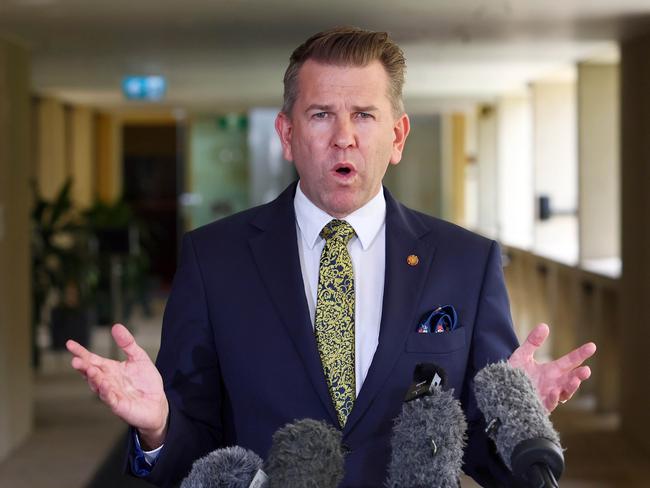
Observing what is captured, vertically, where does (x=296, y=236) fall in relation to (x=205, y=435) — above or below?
above

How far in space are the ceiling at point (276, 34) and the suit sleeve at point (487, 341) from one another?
3.26 meters

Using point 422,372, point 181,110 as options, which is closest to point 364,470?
point 422,372

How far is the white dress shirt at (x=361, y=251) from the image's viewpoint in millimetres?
1581

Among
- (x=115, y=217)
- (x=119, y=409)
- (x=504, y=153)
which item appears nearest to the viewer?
(x=119, y=409)

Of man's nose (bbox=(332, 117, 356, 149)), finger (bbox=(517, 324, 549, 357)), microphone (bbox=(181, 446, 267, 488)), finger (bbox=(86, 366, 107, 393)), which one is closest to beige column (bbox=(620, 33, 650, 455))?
man's nose (bbox=(332, 117, 356, 149))

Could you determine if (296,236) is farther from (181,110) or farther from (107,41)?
(181,110)

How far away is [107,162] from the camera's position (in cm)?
1307

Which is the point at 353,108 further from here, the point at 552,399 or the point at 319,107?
the point at 552,399

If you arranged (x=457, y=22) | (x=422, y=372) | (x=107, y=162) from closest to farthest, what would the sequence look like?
(x=422, y=372) → (x=457, y=22) → (x=107, y=162)

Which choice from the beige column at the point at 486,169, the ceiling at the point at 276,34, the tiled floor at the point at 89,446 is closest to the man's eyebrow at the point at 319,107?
the ceiling at the point at 276,34

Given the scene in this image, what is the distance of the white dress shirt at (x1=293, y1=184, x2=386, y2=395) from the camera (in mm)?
1581

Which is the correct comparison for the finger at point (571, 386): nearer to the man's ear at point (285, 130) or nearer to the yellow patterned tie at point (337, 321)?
the yellow patterned tie at point (337, 321)

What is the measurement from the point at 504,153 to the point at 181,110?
12.1 feet

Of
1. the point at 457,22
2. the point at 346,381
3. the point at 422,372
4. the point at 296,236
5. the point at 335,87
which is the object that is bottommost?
the point at 346,381
